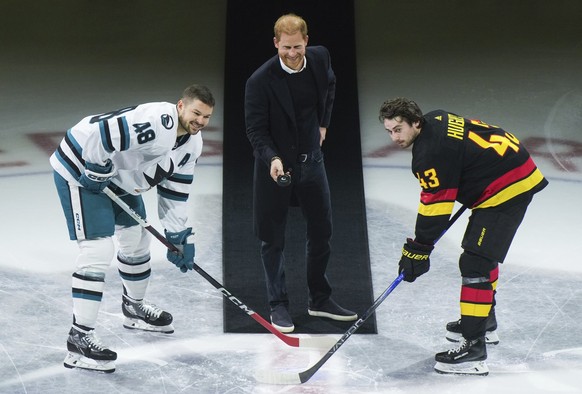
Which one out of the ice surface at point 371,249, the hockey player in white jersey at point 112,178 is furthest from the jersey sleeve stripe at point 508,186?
the hockey player in white jersey at point 112,178

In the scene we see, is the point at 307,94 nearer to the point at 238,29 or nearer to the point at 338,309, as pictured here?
the point at 338,309

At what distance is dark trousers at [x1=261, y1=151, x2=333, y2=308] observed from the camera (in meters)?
5.14

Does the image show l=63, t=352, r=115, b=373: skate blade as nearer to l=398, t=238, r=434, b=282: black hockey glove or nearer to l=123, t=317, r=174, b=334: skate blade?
l=123, t=317, r=174, b=334: skate blade

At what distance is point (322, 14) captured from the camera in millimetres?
8102

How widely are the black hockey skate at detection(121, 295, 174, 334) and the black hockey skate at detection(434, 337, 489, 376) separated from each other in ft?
3.83

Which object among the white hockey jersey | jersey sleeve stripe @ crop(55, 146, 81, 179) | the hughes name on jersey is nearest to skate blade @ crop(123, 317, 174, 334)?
the white hockey jersey

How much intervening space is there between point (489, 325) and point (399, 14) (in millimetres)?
3859

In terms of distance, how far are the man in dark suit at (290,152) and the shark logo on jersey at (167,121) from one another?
18.4 inches

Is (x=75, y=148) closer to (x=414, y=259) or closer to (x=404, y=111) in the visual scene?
(x=404, y=111)

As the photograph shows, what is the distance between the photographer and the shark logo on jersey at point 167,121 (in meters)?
4.69

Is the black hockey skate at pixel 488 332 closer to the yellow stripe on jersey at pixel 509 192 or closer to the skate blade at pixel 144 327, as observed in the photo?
the yellow stripe on jersey at pixel 509 192

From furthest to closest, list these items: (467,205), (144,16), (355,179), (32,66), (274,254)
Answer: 1. (144,16)
2. (32,66)
3. (355,179)
4. (274,254)
5. (467,205)

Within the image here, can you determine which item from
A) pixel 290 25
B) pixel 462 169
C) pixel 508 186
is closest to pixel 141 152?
pixel 290 25

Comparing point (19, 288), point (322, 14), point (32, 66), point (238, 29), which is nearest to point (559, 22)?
point (322, 14)
